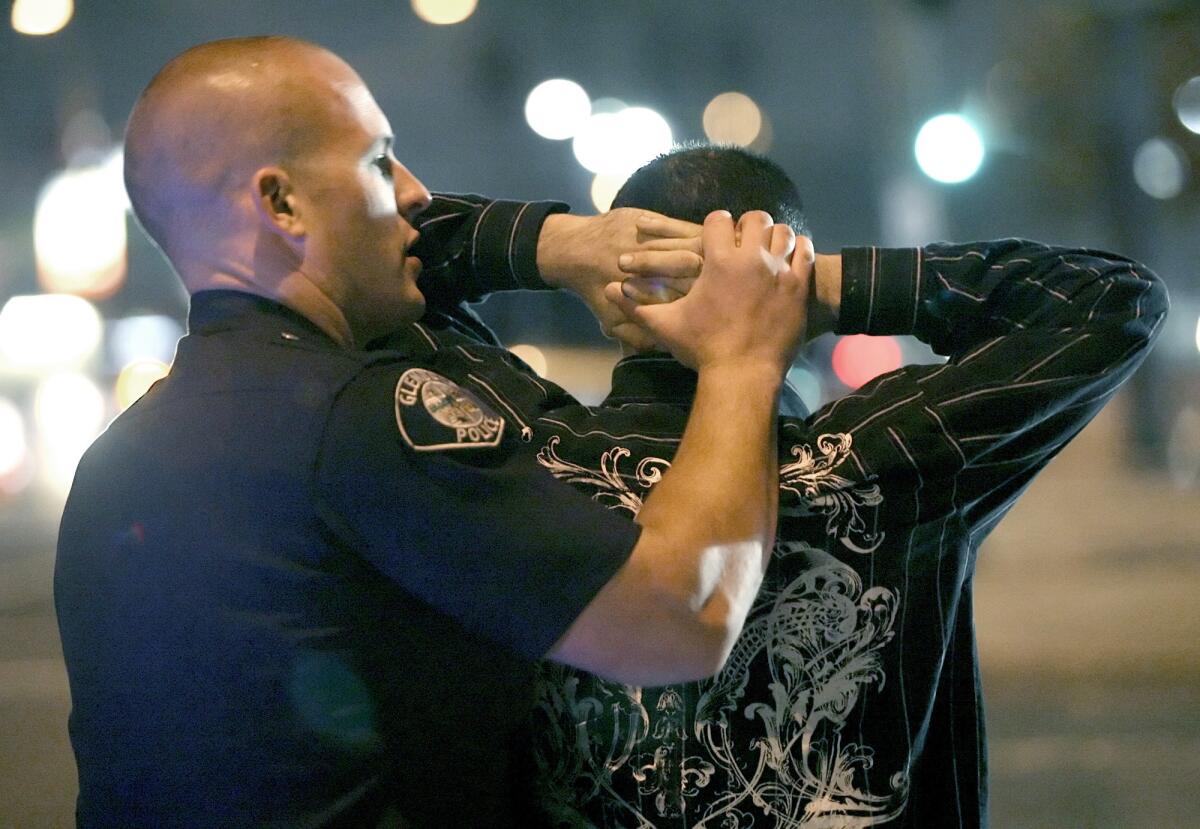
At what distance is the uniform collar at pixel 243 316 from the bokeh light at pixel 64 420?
2580cm

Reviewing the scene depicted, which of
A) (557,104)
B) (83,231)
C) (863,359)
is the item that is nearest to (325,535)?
(557,104)

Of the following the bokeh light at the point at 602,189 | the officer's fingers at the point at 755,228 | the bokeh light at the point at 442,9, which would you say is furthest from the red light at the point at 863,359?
the officer's fingers at the point at 755,228

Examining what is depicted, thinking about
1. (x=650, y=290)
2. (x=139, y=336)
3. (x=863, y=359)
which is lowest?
(x=650, y=290)

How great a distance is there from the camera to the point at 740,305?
183 centimetres

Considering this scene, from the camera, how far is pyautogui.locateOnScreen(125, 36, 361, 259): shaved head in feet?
6.10

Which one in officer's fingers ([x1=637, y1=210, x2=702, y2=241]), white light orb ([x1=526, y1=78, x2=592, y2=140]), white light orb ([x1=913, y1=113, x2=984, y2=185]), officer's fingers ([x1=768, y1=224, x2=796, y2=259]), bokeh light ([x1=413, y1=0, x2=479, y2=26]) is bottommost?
officer's fingers ([x1=768, y1=224, x2=796, y2=259])

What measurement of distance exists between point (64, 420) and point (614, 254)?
1365 inches

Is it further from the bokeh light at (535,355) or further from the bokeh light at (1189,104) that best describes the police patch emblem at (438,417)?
the bokeh light at (535,355)

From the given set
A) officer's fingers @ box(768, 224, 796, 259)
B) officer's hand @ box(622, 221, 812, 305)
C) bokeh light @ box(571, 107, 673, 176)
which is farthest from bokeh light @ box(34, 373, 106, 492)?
officer's fingers @ box(768, 224, 796, 259)

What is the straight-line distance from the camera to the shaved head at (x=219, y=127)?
1.86 m

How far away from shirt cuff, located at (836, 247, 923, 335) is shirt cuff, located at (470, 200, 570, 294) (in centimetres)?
58

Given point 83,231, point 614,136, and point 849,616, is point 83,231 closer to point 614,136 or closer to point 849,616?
point 614,136

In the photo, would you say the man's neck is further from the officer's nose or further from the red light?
the red light

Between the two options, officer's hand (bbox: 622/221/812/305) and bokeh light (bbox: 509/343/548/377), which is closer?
officer's hand (bbox: 622/221/812/305)
